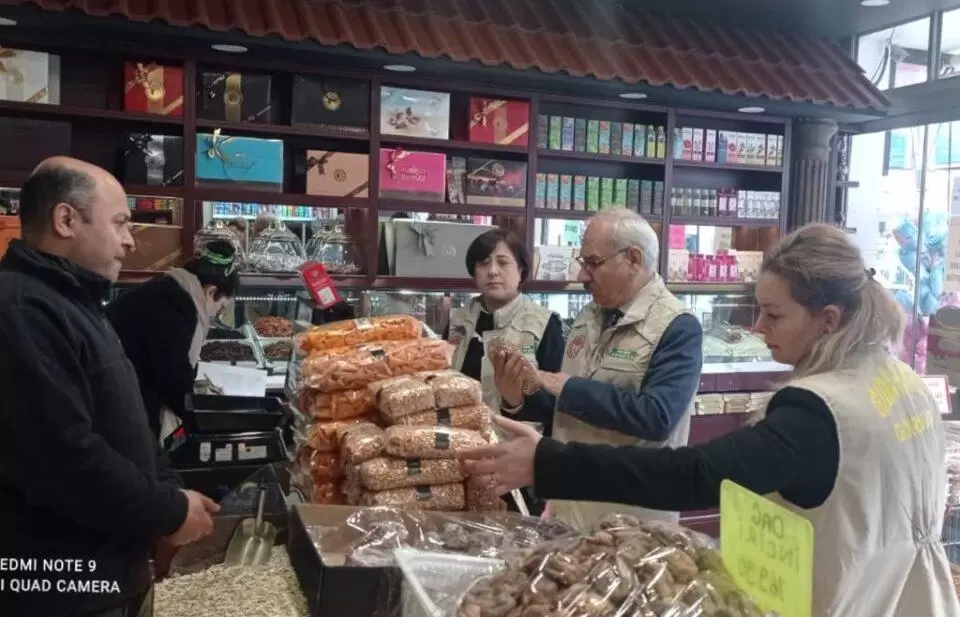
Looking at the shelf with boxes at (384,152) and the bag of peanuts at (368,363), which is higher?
the shelf with boxes at (384,152)

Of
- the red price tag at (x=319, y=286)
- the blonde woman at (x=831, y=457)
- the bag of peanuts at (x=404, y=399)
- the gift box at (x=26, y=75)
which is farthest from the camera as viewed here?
the gift box at (x=26, y=75)

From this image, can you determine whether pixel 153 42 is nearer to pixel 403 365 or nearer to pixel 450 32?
pixel 450 32

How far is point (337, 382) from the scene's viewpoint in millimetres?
2100

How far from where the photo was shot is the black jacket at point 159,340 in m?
3.24

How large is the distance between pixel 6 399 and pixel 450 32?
3.58 m

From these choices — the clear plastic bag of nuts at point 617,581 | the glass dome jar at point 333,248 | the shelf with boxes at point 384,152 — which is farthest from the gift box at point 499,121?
the clear plastic bag of nuts at point 617,581

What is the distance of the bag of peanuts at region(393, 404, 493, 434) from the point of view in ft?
6.50

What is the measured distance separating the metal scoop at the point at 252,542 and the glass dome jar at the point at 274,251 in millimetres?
2542

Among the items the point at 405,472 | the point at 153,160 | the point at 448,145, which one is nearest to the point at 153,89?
the point at 153,160

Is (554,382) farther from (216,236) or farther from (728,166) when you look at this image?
(728,166)

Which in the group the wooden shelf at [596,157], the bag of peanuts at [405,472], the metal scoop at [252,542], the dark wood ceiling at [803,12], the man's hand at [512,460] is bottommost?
the metal scoop at [252,542]

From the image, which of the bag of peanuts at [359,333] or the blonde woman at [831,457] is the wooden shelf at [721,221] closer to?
the bag of peanuts at [359,333]

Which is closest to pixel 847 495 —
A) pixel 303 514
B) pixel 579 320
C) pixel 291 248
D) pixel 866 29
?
pixel 303 514

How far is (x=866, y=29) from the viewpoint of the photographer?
589 cm
